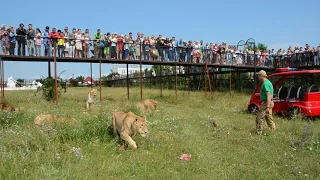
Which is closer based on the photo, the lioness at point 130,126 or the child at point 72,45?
the lioness at point 130,126

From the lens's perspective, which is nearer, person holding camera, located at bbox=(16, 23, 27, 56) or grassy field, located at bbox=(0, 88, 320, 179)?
grassy field, located at bbox=(0, 88, 320, 179)

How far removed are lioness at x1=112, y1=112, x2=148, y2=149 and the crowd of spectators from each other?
9.86 m

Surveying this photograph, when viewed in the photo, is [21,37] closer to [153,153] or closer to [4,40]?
[4,40]

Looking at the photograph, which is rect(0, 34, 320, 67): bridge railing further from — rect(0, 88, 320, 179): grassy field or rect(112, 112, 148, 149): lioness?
rect(112, 112, 148, 149): lioness

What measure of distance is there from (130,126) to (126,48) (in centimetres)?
1210

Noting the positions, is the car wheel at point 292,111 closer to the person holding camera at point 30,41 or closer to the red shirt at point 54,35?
the red shirt at point 54,35

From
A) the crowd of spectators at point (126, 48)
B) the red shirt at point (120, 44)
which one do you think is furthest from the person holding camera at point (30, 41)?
the red shirt at point (120, 44)

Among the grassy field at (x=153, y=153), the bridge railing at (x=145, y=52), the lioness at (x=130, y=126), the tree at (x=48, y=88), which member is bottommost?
the grassy field at (x=153, y=153)

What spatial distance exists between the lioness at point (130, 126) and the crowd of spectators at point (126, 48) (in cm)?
986

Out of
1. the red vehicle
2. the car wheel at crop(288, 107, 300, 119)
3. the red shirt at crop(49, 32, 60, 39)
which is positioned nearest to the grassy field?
the car wheel at crop(288, 107, 300, 119)

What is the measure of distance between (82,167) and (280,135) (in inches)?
228

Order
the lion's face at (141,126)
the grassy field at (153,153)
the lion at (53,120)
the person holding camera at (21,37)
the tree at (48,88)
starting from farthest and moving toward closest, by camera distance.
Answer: the tree at (48,88) → the person holding camera at (21,37) → the lion at (53,120) → the lion's face at (141,126) → the grassy field at (153,153)

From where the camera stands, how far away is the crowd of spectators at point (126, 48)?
15.6 metres

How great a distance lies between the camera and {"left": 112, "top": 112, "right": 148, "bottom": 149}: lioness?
6.98 meters
